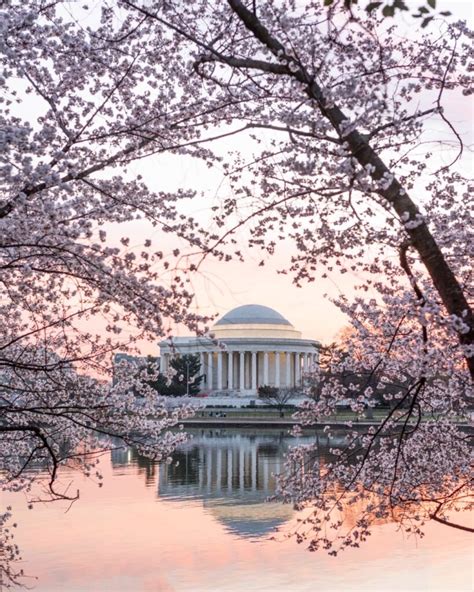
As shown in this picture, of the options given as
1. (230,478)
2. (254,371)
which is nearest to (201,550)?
(230,478)

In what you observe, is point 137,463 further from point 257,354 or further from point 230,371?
point 230,371

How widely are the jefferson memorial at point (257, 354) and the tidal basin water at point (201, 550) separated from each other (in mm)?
76272

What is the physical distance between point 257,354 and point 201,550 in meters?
88.9

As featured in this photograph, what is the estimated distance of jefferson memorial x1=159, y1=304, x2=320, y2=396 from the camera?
105125 mm

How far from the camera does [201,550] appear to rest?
19.2m

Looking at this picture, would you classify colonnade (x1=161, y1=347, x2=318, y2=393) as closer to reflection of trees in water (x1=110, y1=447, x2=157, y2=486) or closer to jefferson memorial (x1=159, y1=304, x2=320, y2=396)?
jefferson memorial (x1=159, y1=304, x2=320, y2=396)

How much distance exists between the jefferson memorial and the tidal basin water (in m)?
76.3

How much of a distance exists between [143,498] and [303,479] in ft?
57.1

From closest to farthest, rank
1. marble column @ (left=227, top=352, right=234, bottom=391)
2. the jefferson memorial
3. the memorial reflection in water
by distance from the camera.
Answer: the memorial reflection in water → the jefferson memorial → marble column @ (left=227, top=352, right=234, bottom=391)

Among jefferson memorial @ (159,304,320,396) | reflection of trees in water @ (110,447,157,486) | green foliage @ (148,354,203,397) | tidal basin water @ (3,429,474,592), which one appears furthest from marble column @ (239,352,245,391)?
tidal basin water @ (3,429,474,592)

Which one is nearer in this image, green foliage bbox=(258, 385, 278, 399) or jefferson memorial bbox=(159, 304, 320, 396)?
green foliage bbox=(258, 385, 278, 399)

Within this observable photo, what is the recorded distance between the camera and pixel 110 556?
1869 centimetres

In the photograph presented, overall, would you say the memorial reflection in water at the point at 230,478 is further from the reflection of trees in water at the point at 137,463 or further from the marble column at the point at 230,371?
the marble column at the point at 230,371

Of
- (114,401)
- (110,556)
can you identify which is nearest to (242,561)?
(110,556)
